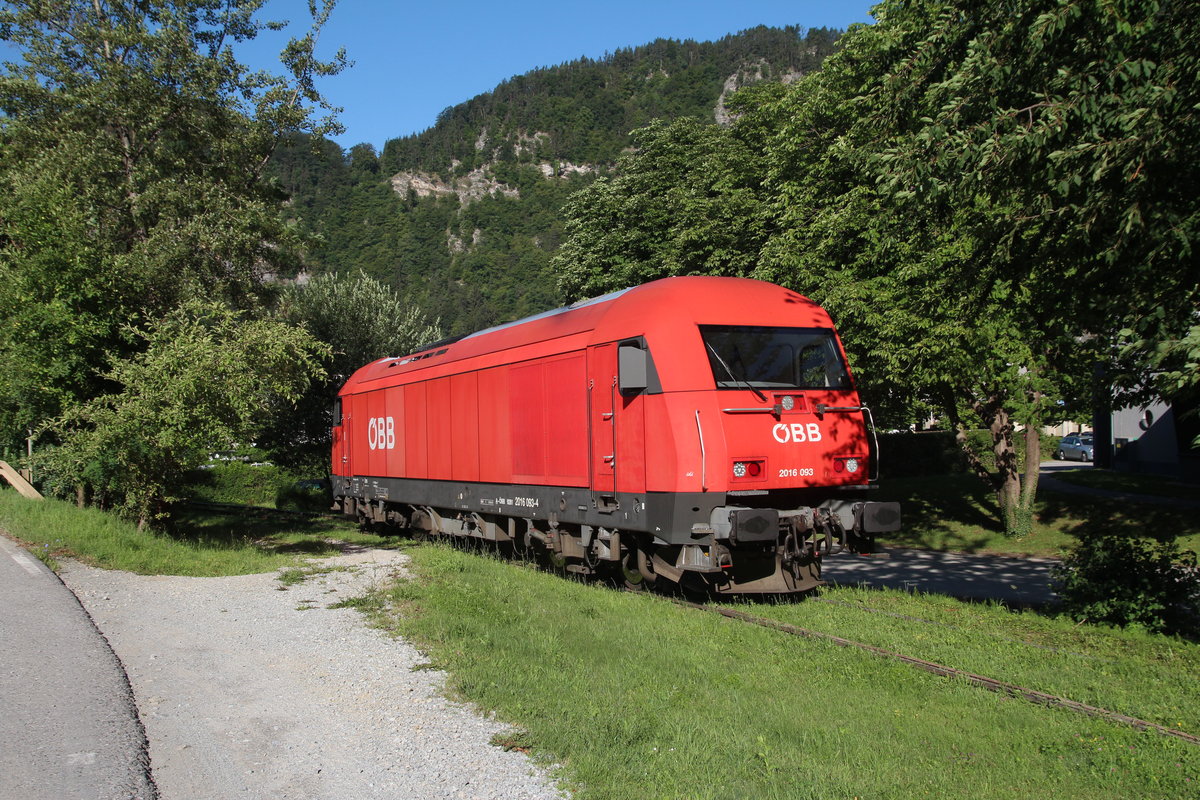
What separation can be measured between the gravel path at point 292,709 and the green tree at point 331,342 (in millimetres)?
21956

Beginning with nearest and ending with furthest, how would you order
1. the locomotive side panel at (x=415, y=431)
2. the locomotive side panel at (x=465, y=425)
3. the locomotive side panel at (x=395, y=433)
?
1. the locomotive side panel at (x=465, y=425)
2. the locomotive side panel at (x=415, y=431)
3. the locomotive side panel at (x=395, y=433)

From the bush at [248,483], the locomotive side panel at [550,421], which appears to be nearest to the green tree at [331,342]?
the bush at [248,483]

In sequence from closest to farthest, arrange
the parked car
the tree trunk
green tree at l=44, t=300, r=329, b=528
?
green tree at l=44, t=300, r=329, b=528, the tree trunk, the parked car

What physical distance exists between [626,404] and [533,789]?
→ 17.8ft

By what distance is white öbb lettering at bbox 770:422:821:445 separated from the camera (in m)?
9.24

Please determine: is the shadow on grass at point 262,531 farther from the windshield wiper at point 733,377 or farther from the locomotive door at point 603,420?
the windshield wiper at point 733,377

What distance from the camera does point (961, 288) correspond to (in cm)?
937

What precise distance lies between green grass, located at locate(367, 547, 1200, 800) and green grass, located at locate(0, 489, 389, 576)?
4.36 m

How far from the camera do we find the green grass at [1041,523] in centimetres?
1775

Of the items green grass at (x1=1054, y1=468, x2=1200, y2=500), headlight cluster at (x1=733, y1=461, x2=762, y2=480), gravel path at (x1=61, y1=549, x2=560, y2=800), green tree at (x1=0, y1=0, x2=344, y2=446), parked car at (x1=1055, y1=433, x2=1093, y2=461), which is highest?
green tree at (x1=0, y1=0, x2=344, y2=446)

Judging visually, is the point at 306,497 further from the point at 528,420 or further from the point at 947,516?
the point at 528,420

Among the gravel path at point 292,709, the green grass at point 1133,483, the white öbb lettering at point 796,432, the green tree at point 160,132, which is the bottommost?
the gravel path at point 292,709

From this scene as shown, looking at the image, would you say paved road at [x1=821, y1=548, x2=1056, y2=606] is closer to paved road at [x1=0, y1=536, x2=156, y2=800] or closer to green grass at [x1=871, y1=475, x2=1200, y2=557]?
green grass at [x1=871, y1=475, x2=1200, y2=557]

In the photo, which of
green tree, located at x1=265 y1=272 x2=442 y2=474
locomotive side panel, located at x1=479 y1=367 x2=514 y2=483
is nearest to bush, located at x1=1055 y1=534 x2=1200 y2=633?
locomotive side panel, located at x1=479 y1=367 x2=514 y2=483
